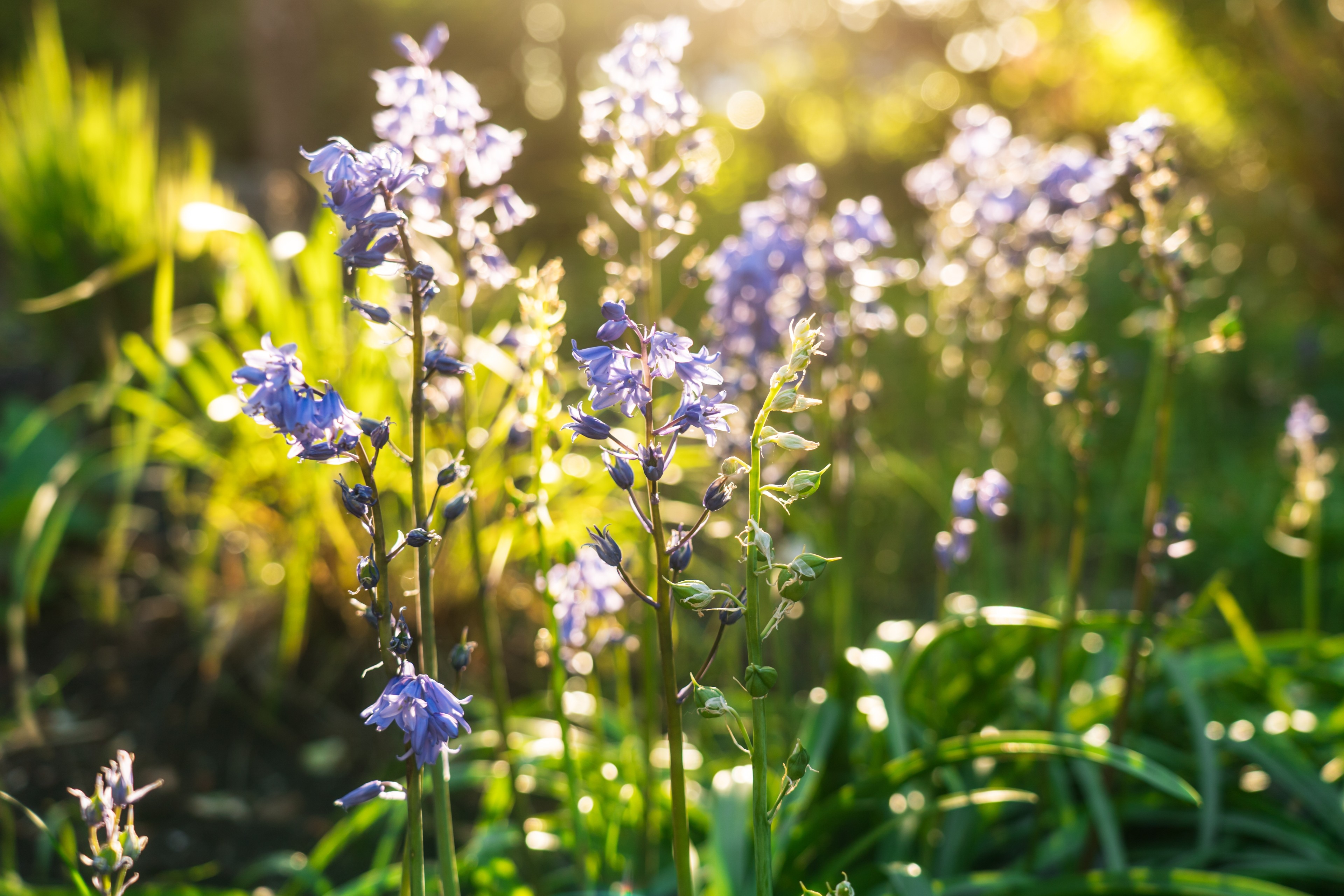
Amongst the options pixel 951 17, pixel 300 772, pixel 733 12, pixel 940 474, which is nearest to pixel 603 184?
pixel 300 772

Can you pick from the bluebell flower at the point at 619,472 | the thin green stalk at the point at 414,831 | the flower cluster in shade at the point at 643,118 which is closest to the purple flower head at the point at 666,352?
the bluebell flower at the point at 619,472

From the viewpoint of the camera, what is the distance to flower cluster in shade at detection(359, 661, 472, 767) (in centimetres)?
112

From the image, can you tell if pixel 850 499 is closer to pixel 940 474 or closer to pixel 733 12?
pixel 940 474

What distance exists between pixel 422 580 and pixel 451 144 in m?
0.87

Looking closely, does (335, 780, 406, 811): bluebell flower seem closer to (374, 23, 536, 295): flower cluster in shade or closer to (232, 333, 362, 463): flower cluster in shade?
(232, 333, 362, 463): flower cluster in shade

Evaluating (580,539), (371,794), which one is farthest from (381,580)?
(580,539)

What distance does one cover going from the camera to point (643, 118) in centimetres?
185

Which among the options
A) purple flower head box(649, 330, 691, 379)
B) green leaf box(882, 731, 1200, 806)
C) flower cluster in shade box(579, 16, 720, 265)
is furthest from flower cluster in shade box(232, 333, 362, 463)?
green leaf box(882, 731, 1200, 806)

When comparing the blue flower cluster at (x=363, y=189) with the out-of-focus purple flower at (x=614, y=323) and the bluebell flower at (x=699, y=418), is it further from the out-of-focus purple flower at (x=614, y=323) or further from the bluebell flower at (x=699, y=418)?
the bluebell flower at (x=699, y=418)

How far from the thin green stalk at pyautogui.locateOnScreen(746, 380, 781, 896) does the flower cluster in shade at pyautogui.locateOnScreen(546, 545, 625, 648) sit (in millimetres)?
779

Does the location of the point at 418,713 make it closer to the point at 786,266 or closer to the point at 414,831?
the point at 414,831

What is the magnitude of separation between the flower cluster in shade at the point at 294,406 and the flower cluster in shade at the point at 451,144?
1.79 ft

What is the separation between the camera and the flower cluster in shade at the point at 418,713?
3.67 ft

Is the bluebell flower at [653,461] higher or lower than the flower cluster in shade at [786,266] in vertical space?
lower
